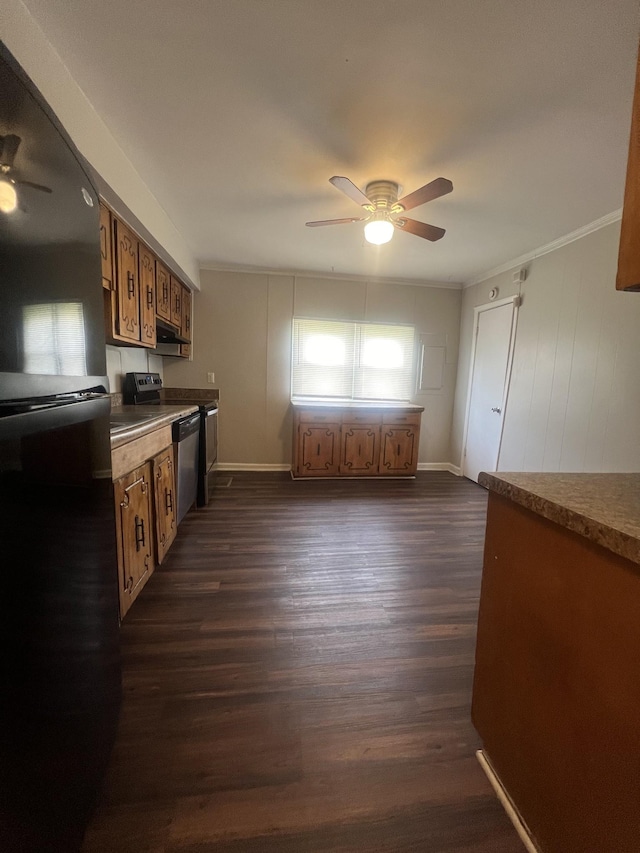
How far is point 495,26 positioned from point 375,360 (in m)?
3.39

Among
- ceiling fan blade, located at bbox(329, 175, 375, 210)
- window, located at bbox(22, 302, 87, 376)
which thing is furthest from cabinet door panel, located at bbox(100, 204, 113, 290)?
window, located at bbox(22, 302, 87, 376)

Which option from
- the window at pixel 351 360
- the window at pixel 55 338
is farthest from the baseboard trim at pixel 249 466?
the window at pixel 55 338

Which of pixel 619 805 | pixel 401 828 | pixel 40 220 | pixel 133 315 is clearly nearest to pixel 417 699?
pixel 401 828

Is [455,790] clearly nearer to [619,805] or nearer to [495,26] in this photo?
[619,805]

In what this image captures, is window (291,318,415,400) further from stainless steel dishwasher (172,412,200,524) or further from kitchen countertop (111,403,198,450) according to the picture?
kitchen countertop (111,403,198,450)

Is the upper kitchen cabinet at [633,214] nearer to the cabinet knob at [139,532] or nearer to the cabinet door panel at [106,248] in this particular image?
the cabinet knob at [139,532]

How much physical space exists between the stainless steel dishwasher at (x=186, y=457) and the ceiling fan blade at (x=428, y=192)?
2.17 m

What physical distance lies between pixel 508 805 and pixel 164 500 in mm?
2104

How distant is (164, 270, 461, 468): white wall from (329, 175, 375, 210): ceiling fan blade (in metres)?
2.09

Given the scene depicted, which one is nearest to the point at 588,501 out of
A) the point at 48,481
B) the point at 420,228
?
the point at 48,481

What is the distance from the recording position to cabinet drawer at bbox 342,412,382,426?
13.7 feet

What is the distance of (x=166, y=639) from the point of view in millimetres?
1601

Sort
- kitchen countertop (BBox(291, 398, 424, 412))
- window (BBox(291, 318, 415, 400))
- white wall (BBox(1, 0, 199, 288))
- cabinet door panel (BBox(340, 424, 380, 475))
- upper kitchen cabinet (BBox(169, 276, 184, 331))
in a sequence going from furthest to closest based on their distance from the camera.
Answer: window (BBox(291, 318, 415, 400)) → cabinet door panel (BBox(340, 424, 380, 475)) → kitchen countertop (BBox(291, 398, 424, 412)) → upper kitchen cabinet (BBox(169, 276, 184, 331)) → white wall (BBox(1, 0, 199, 288))

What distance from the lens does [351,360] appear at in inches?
178
